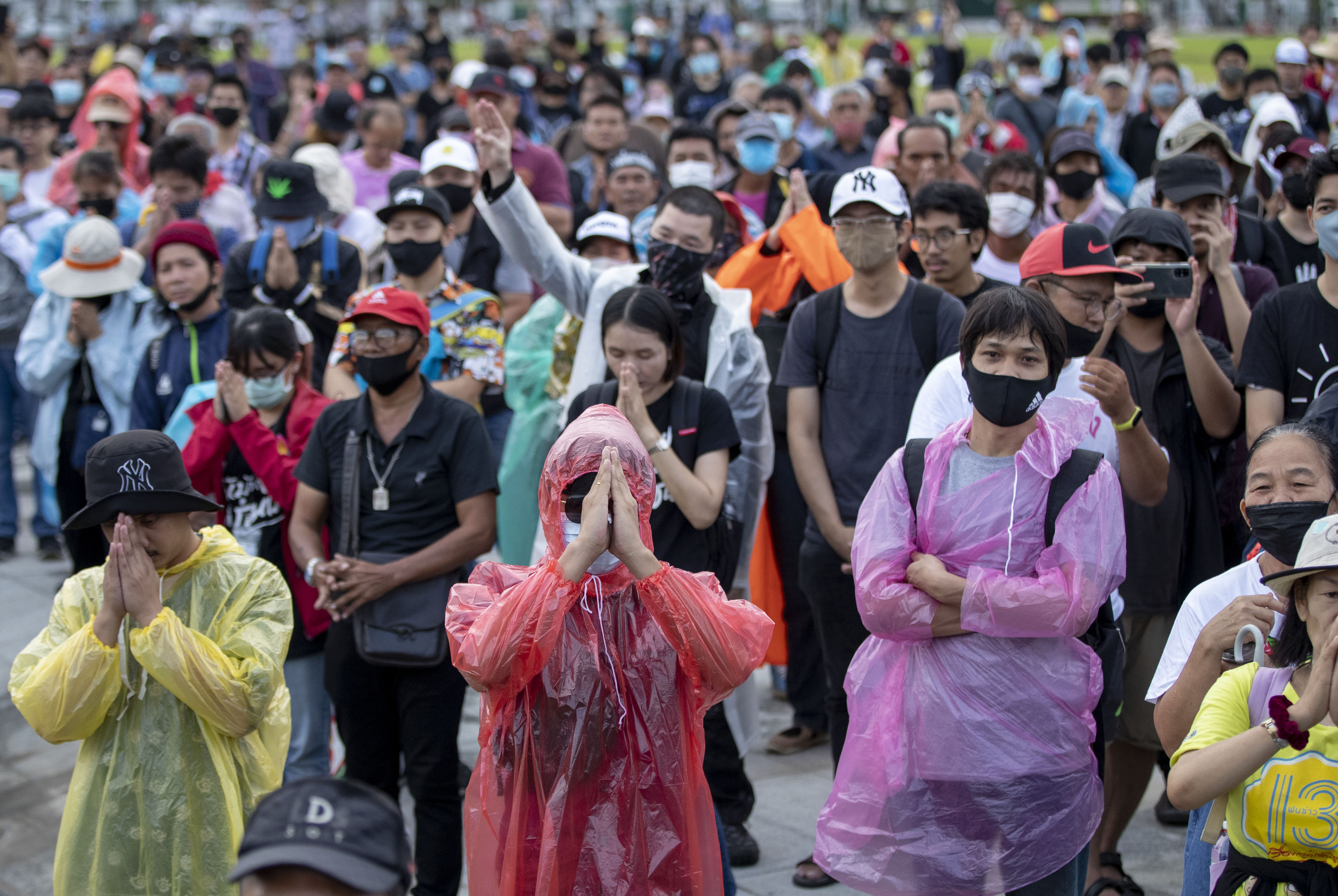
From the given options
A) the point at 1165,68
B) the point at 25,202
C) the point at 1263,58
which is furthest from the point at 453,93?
the point at 1263,58

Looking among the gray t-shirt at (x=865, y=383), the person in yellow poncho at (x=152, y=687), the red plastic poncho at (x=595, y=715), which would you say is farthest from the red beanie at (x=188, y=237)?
the red plastic poncho at (x=595, y=715)

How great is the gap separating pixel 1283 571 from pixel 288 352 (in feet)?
11.9

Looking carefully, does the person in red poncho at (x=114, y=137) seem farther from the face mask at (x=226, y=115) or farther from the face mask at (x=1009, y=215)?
the face mask at (x=1009, y=215)

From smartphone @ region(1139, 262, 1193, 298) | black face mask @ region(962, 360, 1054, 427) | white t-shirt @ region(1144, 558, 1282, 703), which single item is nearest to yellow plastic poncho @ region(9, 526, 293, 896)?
black face mask @ region(962, 360, 1054, 427)

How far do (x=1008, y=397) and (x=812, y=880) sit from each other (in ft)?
6.64

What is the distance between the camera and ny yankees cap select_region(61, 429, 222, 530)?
138 inches

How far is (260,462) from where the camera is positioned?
15.9 feet

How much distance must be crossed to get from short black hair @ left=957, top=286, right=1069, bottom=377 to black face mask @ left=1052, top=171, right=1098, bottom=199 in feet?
13.2

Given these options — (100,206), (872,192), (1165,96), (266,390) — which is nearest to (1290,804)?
(872,192)

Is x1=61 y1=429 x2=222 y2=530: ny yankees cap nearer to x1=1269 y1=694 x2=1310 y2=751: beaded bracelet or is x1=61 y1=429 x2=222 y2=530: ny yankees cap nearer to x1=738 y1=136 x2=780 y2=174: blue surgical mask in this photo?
x1=1269 y1=694 x2=1310 y2=751: beaded bracelet

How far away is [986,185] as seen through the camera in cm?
659

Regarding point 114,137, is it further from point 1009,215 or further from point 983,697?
point 983,697

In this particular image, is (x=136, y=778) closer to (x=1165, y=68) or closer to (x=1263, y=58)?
(x=1165, y=68)

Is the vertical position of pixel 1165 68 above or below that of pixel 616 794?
above
